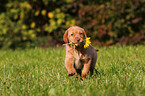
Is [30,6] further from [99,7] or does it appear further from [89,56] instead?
[89,56]

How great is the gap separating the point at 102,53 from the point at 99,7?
295 cm

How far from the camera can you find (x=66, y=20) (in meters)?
9.55

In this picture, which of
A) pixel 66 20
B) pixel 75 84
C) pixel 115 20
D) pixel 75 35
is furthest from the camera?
pixel 66 20

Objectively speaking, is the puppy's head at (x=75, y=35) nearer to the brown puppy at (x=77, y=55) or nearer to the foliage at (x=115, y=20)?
the brown puppy at (x=77, y=55)

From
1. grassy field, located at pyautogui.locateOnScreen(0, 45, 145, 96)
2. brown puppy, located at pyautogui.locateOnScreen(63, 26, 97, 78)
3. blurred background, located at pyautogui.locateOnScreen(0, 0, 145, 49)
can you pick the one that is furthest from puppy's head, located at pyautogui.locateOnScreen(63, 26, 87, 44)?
blurred background, located at pyautogui.locateOnScreen(0, 0, 145, 49)

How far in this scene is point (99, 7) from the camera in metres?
8.57

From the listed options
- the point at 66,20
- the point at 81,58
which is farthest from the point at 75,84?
the point at 66,20

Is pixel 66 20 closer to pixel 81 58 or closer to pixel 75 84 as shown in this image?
pixel 81 58

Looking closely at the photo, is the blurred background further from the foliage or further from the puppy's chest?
the puppy's chest

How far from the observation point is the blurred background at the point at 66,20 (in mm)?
8555

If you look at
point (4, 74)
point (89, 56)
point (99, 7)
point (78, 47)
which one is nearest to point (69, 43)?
point (78, 47)

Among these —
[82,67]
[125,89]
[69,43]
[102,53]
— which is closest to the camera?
[125,89]

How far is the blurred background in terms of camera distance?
28.1 feet

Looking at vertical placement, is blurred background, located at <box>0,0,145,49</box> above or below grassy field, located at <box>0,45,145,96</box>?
above
